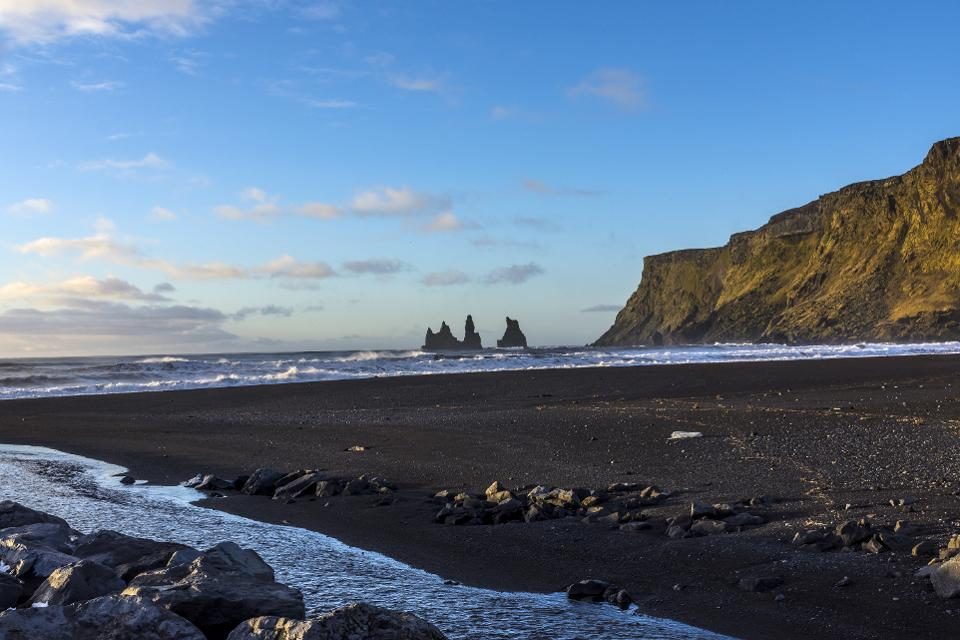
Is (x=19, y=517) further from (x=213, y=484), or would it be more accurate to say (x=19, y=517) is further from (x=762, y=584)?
(x=762, y=584)

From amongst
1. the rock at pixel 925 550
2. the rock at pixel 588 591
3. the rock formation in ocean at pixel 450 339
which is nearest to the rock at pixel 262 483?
the rock at pixel 588 591

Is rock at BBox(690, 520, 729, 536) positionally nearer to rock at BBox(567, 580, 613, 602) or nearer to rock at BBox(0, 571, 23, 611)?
rock at BBox(567, 580, 613, 602)

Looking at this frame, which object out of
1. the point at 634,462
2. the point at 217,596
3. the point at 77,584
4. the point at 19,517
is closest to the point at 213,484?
the point at 19,517

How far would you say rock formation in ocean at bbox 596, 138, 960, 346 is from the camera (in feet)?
231

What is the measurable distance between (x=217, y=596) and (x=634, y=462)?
707 centimetres

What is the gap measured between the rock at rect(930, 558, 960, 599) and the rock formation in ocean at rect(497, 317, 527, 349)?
15097 centimetres

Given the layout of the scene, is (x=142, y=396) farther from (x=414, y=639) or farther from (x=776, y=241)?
(x=776, y=241)

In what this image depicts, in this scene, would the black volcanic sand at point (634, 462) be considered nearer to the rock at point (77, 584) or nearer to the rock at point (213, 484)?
the rock at point (213, 484)

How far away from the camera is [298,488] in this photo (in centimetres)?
1049

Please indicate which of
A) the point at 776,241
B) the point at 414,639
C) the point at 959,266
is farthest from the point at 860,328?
the point at 414,639

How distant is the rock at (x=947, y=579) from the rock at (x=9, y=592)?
6316 millimetres

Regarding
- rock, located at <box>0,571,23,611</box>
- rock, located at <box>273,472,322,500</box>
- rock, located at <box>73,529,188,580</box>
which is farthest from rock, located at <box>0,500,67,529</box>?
rock, located at <box>273,472,322,500</box>

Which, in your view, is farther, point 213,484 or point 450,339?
point 450,339

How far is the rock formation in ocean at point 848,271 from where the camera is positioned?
70.3 meters
